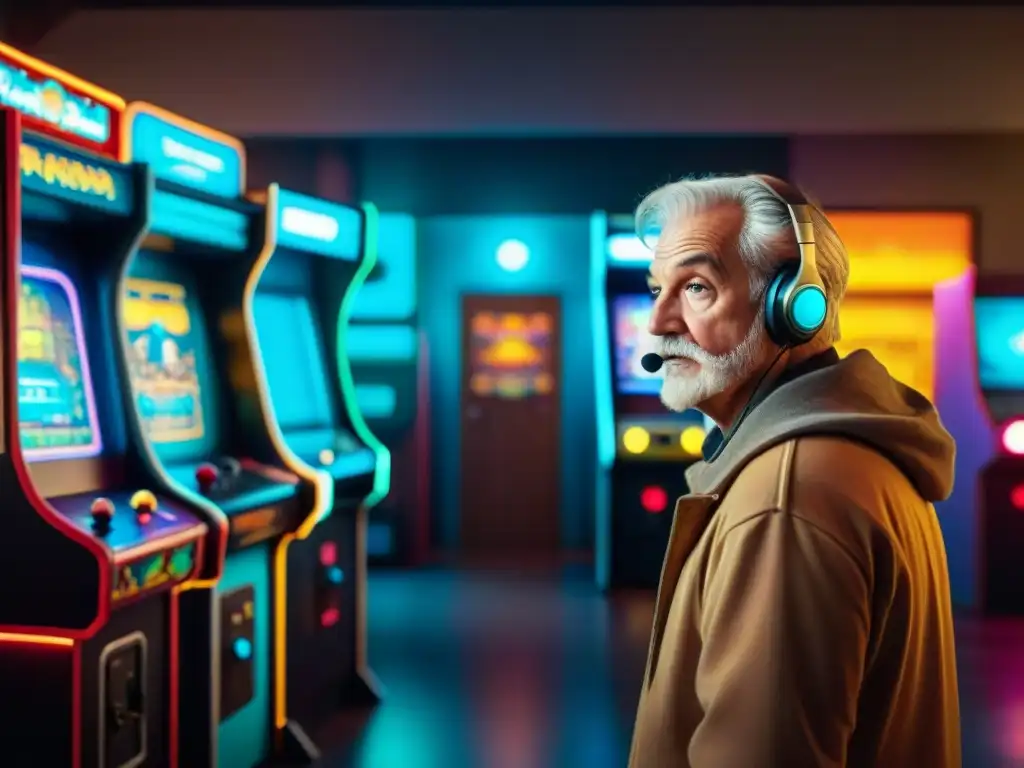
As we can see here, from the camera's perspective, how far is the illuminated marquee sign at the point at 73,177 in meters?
1.95

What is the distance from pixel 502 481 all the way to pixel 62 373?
4.68 meters

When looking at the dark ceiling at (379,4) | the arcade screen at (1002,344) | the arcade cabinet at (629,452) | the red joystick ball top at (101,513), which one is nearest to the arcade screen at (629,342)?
the arcade cabinet at (629,452)

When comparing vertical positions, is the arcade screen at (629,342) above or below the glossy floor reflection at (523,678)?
above

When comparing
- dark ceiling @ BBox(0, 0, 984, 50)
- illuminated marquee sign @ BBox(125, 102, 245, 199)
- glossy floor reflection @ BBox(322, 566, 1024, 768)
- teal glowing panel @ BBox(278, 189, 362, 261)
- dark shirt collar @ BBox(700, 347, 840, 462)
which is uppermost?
dark ceiling @ BBox(0, 0, 984, 50)

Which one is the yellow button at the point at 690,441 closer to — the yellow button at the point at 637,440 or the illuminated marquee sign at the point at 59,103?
the yellow button at the point at 637,440

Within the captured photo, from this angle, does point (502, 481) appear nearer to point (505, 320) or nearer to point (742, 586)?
point (505, 320)

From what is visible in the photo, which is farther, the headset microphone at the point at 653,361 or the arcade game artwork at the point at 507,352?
the arcade game artwork at the point at 507,352

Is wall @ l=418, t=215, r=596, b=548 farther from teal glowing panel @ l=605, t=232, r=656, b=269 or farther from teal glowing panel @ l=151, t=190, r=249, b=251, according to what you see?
teal glowing panel @ l=151, t=190, r=249, b=251

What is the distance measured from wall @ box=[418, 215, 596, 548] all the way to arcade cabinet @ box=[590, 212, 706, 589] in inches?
45.1

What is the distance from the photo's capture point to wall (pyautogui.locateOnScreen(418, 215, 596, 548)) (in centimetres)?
675

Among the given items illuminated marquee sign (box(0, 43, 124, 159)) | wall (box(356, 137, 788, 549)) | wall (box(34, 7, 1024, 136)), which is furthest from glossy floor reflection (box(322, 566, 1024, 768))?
wall (box(34, 7, 1024, 136))

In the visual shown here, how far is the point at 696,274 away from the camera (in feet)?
3.67

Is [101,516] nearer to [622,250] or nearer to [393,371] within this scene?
[622,250]

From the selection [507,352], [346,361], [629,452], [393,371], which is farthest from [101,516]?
[507,352]
